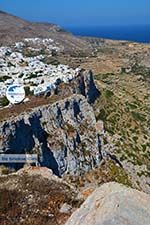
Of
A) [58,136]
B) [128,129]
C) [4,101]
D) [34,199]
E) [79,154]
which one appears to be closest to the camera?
[34,199]

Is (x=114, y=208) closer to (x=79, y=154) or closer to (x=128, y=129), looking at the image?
(x=79, y=154)

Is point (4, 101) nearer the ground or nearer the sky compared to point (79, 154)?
nearer the sky

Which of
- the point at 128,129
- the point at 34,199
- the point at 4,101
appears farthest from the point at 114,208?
the point at 128,129

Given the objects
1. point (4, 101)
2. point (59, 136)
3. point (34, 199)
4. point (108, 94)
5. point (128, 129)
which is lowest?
point (128, 129)

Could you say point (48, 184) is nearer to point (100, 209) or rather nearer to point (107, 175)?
point (100, 209)

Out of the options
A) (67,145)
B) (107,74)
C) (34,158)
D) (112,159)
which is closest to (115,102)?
(112,159)

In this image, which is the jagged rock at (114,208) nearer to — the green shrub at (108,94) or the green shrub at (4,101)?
the green shrub at (4,101)

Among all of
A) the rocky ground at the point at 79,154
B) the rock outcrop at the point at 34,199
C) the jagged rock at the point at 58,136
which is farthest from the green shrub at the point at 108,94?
the rock outcrop at the point at 34,199

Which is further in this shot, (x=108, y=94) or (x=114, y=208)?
(x=108, y=94)
